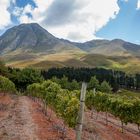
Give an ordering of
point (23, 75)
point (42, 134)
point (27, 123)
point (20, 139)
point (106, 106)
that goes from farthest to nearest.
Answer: point (23, 75), point (106, 106), point (27, 123), point (42, 134), point (20, 139)

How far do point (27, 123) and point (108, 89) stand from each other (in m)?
133

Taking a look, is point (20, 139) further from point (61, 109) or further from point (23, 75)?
point (23, 75)

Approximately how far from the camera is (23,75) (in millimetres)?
180125

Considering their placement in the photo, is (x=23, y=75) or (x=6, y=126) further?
(x=23, y=75)

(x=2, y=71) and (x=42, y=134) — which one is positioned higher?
(x=2, y=71)

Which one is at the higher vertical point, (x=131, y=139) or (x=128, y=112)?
(x=128, y=112)

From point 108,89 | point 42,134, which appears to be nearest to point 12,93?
point 108,89

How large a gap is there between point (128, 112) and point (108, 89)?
390 ft

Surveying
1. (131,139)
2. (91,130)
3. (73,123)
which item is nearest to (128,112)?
(131,139)

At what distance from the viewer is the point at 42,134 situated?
154ft

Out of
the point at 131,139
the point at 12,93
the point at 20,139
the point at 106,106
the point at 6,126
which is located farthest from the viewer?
the point at 12,93

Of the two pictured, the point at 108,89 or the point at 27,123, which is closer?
the point at 27,123

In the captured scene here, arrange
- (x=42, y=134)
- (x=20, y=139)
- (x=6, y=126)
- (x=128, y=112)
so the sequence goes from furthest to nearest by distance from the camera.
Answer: (x=128, y=112)
(x=6, y=126)
(x=42, y=134)
(x=20, y=139)

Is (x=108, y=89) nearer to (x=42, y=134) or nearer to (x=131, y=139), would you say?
(x=131, y=139)
